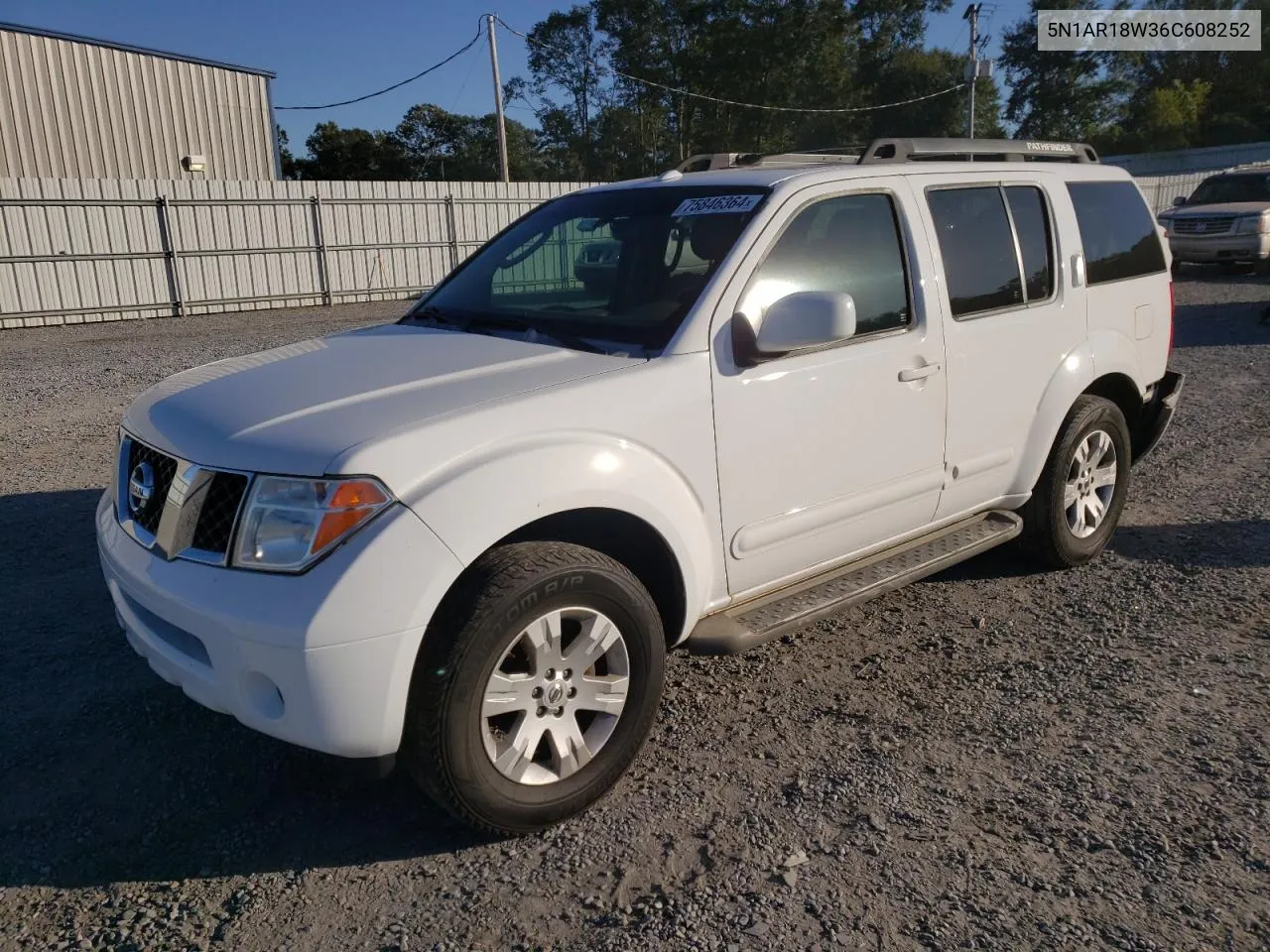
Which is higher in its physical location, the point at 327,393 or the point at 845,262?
the point at 845,262

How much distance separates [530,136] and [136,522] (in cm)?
6050

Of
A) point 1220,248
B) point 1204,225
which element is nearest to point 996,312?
point 1220,248

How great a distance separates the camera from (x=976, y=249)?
4.22 m

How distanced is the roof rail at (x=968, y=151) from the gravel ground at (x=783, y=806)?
1989 millimetres

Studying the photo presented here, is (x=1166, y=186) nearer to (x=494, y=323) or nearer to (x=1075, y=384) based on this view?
(x=1075, y=384)

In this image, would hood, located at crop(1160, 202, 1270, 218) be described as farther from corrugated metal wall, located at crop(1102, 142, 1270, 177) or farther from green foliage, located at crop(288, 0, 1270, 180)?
green foliage, located at crop(288, 0, 1270, 180)

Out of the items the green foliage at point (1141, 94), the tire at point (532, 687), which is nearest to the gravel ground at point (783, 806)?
the tire at point (532, 687)

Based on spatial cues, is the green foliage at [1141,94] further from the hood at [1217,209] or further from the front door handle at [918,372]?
the front door handle at [918,372]

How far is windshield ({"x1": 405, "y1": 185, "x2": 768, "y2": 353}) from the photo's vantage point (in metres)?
3.46

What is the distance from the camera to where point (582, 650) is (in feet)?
9.60

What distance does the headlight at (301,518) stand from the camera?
8.27 feet

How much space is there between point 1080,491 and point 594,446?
2964mm

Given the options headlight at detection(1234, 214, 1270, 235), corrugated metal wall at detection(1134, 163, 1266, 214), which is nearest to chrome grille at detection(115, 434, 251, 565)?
headlight at detection(1234, 214, 1270, 235)

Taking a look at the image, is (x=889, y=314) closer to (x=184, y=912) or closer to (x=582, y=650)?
(x=582, y=650)
